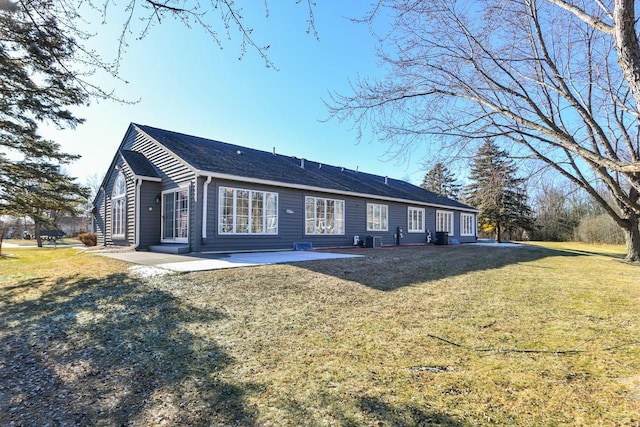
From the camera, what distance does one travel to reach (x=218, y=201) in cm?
1076

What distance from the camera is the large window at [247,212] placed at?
1101cm

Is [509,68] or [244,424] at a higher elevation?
[509,68]

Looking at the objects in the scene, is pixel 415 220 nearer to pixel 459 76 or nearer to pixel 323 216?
pixel 323 216

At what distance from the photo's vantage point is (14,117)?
945cm

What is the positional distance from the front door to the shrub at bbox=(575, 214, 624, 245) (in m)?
33.5

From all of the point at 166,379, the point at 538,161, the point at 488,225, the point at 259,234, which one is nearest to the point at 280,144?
the point at 259,234

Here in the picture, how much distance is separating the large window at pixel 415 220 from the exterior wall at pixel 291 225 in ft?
1.07

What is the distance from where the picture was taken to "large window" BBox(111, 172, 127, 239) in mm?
12992

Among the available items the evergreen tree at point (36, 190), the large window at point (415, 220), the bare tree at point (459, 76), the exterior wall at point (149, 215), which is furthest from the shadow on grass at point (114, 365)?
the large window at point (415, 220)

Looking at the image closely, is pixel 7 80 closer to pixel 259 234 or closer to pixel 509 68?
pixel 259 234

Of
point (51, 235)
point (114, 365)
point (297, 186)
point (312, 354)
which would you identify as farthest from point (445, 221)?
point (51, 235)

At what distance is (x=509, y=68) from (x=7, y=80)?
10574mm

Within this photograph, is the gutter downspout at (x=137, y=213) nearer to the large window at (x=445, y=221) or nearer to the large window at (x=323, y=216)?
the large window at (x=323, y=216)

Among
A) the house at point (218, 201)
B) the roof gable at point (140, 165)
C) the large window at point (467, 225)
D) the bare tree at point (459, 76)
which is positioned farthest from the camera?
the large window at point (467, 225)
